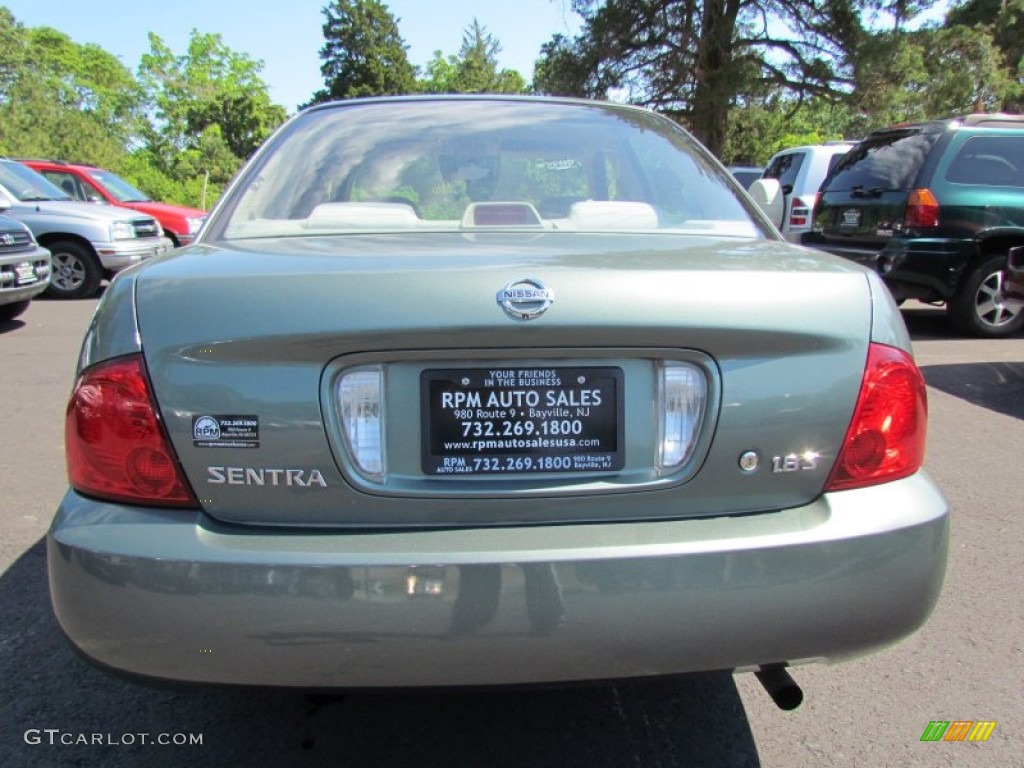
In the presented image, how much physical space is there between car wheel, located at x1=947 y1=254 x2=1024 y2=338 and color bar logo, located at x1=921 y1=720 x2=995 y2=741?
6.50 m

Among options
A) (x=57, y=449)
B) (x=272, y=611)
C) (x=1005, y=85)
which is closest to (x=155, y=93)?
(x=1005, y=85)

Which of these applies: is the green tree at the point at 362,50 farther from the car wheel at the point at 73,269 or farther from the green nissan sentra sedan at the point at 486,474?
the green nissan sentra sedan at the point at 486,474

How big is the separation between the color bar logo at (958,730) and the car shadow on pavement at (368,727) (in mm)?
489

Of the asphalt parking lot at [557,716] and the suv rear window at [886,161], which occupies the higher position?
the suv rear window at [886,161]

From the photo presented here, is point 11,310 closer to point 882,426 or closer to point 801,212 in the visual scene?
point 882,426

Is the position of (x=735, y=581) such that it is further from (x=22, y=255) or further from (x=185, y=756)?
(x=22, y=255)

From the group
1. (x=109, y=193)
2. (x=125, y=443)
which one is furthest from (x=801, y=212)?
(x=125, y=443)

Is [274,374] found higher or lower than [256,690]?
higher

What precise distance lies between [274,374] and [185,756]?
1.14 m

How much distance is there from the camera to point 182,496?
1.60 metres

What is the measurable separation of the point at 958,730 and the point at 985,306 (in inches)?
265

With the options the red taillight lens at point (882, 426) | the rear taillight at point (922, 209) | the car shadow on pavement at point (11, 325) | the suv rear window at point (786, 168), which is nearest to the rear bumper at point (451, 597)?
the red taillight lens at point (882, 426)

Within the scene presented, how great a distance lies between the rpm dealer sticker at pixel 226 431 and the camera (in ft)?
5.14

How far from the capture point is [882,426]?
5.69 feet
